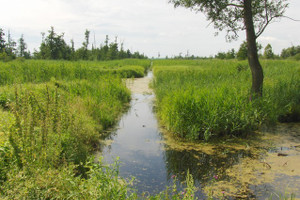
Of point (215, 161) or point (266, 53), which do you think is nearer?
point (215, 161)

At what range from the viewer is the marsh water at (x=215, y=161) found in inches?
139

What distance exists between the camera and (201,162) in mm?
4414

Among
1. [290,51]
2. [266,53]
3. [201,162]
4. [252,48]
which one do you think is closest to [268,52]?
[266,53]

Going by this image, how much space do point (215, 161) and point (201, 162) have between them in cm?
28

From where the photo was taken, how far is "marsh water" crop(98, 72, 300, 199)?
11.6ft

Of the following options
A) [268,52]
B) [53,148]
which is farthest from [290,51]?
[53,148]

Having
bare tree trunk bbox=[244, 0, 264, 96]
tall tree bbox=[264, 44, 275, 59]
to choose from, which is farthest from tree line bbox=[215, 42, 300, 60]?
bare tree trunk bbox=[244, 0, 264, 96]

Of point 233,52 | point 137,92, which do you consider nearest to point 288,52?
point 233,52

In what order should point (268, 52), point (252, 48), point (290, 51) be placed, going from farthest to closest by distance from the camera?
point (290, 51) → point (268, 52) → point (252, 48)

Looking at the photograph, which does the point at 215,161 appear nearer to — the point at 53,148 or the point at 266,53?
the point at 53,148

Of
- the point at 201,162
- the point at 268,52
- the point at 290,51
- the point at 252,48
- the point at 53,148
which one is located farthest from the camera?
the point at 290,51

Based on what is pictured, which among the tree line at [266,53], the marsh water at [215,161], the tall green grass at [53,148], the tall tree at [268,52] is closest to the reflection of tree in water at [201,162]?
the marsh water at [215,161]

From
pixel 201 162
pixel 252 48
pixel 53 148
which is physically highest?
pixel 252 48

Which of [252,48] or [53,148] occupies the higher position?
[252,48]
